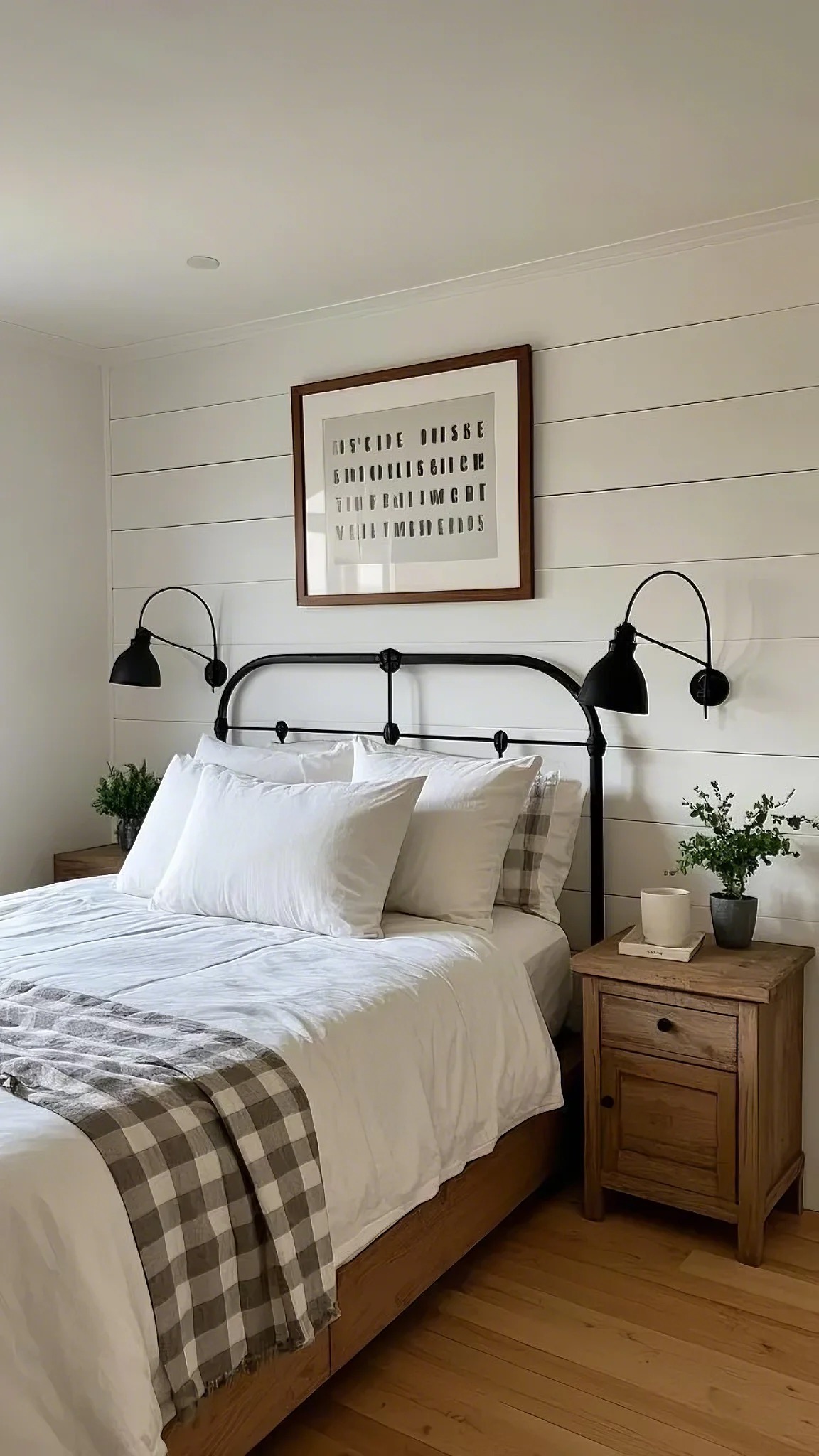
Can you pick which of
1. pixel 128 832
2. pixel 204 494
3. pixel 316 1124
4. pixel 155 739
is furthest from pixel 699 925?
pixel 204 494

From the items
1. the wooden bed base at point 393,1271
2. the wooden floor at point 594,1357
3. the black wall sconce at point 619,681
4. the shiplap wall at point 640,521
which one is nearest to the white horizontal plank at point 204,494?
the shiplap wall at point 640,521

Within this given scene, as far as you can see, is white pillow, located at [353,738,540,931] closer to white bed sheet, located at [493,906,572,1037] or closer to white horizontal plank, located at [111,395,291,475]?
white bed sheet, located at [493,906,572,1037]

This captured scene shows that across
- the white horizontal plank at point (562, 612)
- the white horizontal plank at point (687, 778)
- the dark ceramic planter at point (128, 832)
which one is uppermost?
the white horizontal plank at point (562, 612)

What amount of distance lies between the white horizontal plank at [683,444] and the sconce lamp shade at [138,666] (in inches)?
55.6

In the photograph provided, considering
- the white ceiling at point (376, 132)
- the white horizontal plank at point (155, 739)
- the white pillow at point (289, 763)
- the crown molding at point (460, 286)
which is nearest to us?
the white ceiling at point (376, 132)

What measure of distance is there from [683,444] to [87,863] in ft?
7.48

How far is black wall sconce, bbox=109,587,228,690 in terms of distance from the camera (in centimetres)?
376

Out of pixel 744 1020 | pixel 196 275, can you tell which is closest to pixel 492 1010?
pixel 744 1020

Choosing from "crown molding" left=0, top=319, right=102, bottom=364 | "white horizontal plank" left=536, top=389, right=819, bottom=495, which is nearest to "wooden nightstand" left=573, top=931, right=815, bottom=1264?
"white horizontal plank" left=536, top=389, right=819, bottom=495

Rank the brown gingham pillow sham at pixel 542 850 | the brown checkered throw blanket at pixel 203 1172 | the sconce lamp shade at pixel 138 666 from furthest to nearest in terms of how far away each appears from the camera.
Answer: the sconce lamp shade at pixel 138 666 < the brown gingham pillow sham at pixel 542 850 < the brown checkered throw blanket at pixel 203 1172

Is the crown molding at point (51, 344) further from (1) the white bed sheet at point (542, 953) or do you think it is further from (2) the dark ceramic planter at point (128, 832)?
(1) the white bed sheet at point (542, 953)

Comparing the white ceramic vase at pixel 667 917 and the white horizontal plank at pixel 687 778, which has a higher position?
the white horizontal plank at pixel 687 778

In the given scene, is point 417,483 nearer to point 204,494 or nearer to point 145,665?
point 204,494

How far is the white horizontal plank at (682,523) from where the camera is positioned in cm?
289
